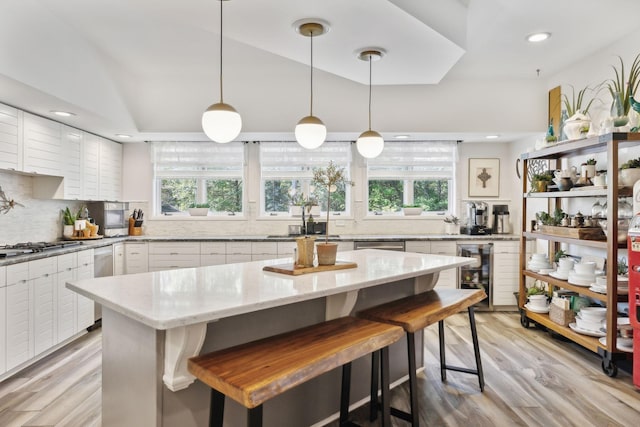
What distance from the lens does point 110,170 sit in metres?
5.05

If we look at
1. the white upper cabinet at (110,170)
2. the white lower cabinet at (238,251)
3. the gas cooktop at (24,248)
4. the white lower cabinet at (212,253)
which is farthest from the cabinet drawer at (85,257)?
the white lower cabinet at (238,251)

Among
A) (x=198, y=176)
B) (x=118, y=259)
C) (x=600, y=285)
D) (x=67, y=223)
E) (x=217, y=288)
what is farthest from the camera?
(x=198, y=176)

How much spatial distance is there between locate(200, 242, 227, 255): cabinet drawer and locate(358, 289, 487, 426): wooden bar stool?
2.71 metres

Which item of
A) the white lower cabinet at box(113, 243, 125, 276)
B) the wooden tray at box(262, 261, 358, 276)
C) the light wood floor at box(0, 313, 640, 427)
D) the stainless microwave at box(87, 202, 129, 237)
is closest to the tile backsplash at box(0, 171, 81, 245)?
the stainless microwave at box(87, 202, 129, 237)

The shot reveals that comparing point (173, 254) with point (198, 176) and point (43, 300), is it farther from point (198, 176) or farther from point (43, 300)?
point (43, 300)

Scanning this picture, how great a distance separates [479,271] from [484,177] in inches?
53.3

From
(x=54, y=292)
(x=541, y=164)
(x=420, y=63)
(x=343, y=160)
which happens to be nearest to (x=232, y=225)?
(x=343, y=160)

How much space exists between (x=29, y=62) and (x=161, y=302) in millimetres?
2431

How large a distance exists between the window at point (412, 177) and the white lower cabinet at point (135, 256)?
9.65ft

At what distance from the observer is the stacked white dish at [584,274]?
11.4 feet

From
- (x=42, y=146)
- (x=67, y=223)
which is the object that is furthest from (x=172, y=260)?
(x=42, y=146)

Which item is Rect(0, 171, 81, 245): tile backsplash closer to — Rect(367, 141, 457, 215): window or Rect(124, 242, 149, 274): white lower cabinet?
Rect(124, 242, 149, 274): white lower cabinet

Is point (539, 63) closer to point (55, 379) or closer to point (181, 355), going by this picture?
point (181, 355)

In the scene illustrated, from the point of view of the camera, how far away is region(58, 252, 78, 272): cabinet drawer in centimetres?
363
